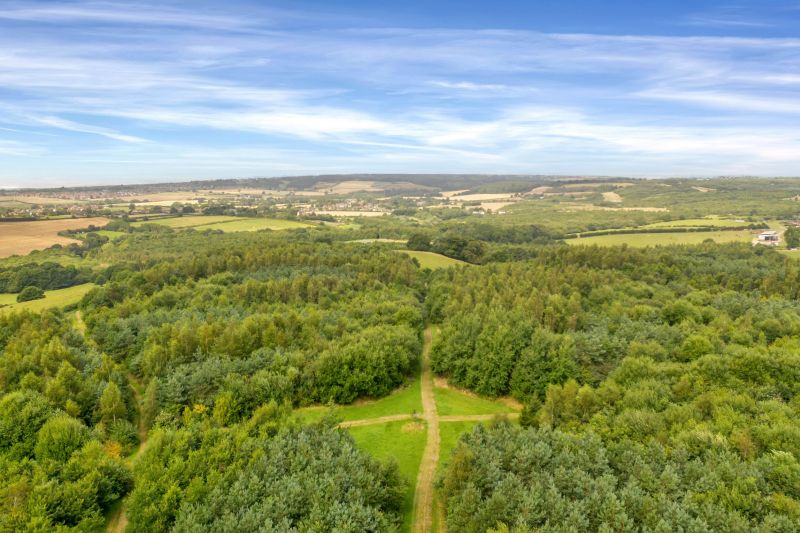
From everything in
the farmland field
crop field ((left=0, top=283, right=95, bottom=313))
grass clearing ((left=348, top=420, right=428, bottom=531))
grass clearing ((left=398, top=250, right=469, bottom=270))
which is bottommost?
grass clearing ((left=348, top=420, right=428, bottom=531))

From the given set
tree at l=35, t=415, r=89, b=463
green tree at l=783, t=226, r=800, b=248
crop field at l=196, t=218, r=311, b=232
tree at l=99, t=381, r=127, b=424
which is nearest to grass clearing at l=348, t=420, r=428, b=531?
tree at l=35, t=415, r=89, b=463

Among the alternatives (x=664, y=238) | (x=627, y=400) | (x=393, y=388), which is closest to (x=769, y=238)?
(x=664, y=238)

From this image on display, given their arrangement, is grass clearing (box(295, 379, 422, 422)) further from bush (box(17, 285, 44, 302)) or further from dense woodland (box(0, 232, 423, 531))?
bush (box(17, 285, 44, 302))

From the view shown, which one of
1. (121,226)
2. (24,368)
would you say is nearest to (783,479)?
(24,368)

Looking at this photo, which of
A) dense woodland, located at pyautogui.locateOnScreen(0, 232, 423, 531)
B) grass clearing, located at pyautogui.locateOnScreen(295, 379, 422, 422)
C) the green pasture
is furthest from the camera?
the green pasture

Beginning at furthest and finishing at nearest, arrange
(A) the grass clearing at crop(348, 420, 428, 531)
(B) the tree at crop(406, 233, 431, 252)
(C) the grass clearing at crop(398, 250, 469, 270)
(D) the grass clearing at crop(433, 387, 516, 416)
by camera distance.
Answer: (B) the tree at crop(406, 233, 431, 252) → (C) the grass clearing at crop(398, 250, 469, 270) → (D) the grass clearing at crop(433, 387, 516, 416) → (A) the grass clearing at crop(348, 420, 428, 531)

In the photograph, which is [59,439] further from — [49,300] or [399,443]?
[49,300]

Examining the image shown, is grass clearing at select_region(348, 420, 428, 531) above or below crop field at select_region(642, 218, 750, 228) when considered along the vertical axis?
below

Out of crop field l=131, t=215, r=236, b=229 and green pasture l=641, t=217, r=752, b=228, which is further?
crop field l=131, t=215, r=236, b=229
